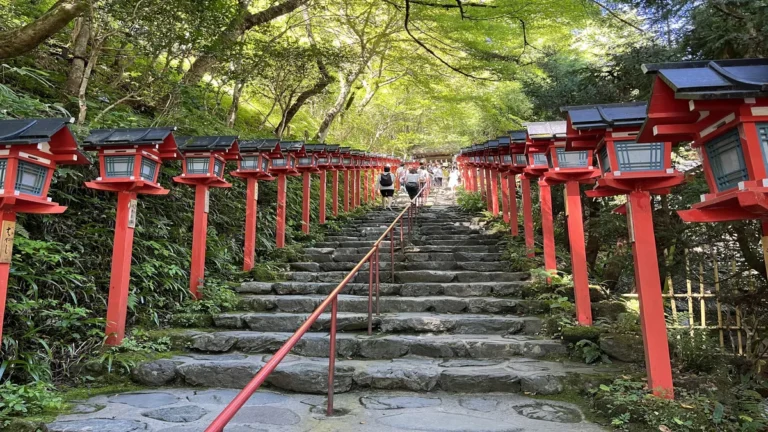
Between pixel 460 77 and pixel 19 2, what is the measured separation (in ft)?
39.3

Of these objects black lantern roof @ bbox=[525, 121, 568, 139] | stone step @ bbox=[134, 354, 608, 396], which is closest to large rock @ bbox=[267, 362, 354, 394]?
stone step @ bbox=[134, 354, 608, 396]

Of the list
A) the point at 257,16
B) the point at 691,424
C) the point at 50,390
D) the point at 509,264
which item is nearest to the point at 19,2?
the point at 257,16

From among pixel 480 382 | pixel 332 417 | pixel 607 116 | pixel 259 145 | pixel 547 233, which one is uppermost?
pixel 259 145

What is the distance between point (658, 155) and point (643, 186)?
0.89 ft

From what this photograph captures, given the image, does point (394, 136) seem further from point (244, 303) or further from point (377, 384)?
point (377, 384)

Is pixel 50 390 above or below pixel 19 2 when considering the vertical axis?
below

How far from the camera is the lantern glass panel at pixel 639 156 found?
364 centimetres

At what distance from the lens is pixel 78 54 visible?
19.7ft

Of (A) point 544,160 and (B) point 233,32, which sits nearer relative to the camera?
(A) point 544,160

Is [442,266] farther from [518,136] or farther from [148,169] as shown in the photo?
[148,169]

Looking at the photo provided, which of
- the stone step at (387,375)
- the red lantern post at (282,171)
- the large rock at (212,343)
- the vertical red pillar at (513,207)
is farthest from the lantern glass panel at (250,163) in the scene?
the vertical red pillar at (513,207)

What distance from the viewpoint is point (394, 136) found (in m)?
28.9

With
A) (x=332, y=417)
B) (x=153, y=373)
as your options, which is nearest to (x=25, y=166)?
(x=153, y=373)

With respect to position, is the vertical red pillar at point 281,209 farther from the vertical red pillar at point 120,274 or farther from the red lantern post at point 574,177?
the red lantern post at point 574,177
